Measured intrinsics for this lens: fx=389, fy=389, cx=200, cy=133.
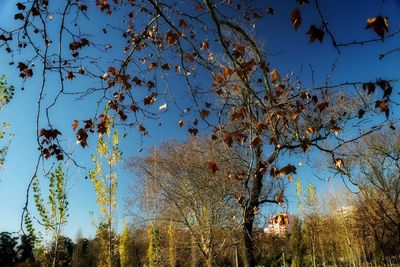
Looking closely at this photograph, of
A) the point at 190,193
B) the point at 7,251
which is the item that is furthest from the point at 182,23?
the point at 7,251

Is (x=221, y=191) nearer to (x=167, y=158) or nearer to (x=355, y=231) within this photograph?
(x=167, y=158)

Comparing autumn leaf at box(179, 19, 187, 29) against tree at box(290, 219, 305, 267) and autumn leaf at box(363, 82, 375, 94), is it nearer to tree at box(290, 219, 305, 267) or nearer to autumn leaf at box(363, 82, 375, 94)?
autumn leaf at box(363, 82, 375, 94)

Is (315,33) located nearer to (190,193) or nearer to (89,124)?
(89,124)

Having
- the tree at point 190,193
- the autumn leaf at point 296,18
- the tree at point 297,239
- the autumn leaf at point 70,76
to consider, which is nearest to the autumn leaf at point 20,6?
the autumn leaf at point 70,76

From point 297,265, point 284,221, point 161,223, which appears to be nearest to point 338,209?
point 297,265

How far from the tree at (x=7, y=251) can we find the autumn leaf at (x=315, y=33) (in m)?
50.0

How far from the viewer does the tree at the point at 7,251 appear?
45375mm

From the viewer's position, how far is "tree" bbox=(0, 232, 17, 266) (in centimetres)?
4538

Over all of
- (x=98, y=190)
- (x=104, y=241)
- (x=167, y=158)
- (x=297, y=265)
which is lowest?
(x=297, y=265)

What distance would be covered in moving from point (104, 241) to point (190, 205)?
7.85 metres

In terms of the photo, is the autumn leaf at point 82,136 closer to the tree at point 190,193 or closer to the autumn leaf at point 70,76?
the autumn leaf at point 70,76

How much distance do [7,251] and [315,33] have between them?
51.7m

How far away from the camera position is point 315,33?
2961 millimetres

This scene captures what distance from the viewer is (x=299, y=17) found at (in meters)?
2.95
